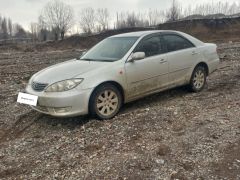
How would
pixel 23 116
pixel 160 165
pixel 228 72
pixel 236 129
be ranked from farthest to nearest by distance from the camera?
pixel 228 72 → pixel 23 116 → pixel 236 129 → pixel 160 165

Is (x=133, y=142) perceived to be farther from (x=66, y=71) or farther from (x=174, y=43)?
(x=174, y=43)

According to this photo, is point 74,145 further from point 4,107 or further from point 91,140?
point 4,107

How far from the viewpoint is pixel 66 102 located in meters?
4.92

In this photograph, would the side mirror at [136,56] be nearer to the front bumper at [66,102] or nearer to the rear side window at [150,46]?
the rear side window at [150,46]

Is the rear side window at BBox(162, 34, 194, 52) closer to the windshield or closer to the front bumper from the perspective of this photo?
the windshield

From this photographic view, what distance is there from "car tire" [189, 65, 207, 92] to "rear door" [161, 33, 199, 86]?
A: 9.7 inches

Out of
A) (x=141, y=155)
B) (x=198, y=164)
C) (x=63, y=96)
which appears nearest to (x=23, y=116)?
(x=63, y=96)

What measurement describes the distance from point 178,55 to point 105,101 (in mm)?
2073

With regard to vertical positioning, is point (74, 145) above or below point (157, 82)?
below

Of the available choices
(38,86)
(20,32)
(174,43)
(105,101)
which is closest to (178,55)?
(174,43)

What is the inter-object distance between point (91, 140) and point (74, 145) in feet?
0.88

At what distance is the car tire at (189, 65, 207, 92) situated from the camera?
6.96 m

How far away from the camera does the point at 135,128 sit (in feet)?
16.1

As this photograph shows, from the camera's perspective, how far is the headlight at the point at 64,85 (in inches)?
197
